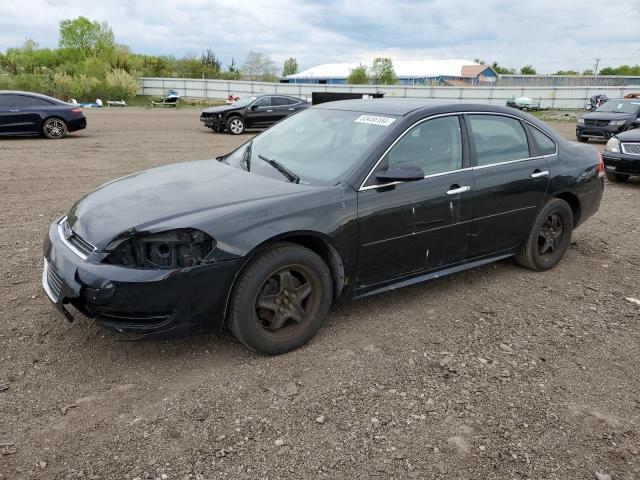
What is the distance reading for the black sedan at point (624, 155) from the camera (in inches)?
377

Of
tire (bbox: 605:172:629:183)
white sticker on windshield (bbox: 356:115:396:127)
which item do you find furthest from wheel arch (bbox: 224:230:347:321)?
tire (bbox: 605:172:629:183)

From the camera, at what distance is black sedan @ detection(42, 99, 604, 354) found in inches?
121

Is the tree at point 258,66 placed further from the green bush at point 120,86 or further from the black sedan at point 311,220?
the black sedan at point 311,220

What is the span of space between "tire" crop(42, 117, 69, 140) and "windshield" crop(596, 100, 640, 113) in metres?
17.5

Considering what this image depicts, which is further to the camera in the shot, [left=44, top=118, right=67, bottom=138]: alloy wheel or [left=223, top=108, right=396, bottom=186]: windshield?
[left=44, top=118, right=67, bottom=138]: alloy wheel

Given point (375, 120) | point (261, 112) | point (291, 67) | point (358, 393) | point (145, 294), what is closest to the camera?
point (145, 294)

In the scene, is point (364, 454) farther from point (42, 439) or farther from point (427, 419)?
point (42, 439)

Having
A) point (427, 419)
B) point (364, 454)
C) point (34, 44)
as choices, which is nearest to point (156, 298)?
point (364, 454)

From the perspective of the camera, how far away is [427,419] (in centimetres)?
292

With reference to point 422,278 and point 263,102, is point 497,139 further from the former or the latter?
point 263,102

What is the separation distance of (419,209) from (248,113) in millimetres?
15573

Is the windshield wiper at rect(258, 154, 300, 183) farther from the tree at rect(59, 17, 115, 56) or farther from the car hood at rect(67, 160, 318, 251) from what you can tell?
the tree at rect(59, 17, 115, 56)

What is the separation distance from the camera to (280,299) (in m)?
3.45

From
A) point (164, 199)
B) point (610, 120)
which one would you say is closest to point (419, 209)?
point (164, 199)
